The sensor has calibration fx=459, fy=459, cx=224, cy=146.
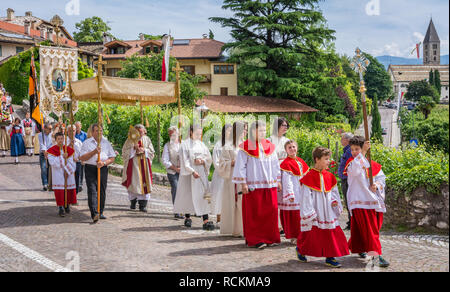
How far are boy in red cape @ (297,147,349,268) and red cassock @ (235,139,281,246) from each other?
2.99ft

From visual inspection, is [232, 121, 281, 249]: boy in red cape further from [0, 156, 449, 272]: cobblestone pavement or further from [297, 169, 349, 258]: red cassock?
[297, 169, 349, 258]: red cassock

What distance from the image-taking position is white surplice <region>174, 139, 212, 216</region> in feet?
29.2

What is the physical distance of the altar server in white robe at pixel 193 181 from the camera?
8891mm

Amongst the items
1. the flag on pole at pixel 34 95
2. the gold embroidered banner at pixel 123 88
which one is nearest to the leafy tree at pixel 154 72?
the flag on pole at pixel 34 95

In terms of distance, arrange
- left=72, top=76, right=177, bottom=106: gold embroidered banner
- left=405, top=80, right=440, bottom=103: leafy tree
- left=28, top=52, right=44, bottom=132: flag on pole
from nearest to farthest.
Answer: left=72, top=76, right=177, bottom=106: gold embroidered banner
left=28, top=52, right=44, bottom=132: flag on pole
left=405, top=80, right=440, bottom=103: leafy tree

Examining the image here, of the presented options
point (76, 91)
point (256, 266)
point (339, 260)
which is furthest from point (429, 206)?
point (76, 91)

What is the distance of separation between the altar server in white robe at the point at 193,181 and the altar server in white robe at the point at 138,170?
1749mm

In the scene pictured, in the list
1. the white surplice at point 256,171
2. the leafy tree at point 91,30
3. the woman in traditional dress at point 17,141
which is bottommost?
the white surplice at point 256,171

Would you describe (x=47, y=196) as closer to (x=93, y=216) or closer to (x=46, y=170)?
(x=46, y=170)

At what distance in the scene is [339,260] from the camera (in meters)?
6.54

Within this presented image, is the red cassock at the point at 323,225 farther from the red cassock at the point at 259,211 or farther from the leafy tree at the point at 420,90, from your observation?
the leafy tree at the point at 420,90

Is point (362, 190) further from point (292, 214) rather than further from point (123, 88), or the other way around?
point (123, 88)

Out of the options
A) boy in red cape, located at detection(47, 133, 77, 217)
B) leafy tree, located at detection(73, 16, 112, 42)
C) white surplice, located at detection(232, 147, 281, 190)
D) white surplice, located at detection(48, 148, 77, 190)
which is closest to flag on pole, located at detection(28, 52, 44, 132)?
boy in red cape, located at detection(47, 133, 77, 217)

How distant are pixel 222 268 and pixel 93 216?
3993 mm
